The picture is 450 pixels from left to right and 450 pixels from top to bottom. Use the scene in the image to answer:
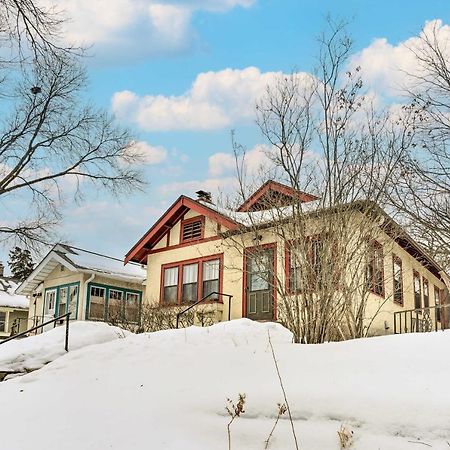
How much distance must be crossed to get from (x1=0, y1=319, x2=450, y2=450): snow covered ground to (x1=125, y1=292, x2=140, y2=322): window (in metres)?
11.7

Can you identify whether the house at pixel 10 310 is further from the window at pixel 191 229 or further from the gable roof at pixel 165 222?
the window at pixel 191 229

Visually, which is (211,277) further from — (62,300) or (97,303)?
(62,300)

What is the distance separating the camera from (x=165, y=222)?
1877cm

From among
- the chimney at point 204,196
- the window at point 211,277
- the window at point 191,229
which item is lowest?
the window at point 211,277

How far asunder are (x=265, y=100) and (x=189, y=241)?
8.27 meters

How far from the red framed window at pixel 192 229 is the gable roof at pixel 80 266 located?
4933 mm

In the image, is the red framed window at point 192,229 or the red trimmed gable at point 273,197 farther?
the red framed window at point 192,229

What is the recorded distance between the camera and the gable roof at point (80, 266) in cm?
2148

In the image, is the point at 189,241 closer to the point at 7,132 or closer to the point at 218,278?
the point at 218,278

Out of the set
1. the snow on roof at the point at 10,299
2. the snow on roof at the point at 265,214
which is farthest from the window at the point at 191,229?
the snow on roof at the point at 10,299

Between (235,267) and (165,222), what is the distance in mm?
4095

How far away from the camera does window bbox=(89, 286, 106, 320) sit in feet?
69.9

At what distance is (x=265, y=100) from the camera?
10.6 meters

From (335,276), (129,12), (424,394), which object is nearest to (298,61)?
(129,12)
